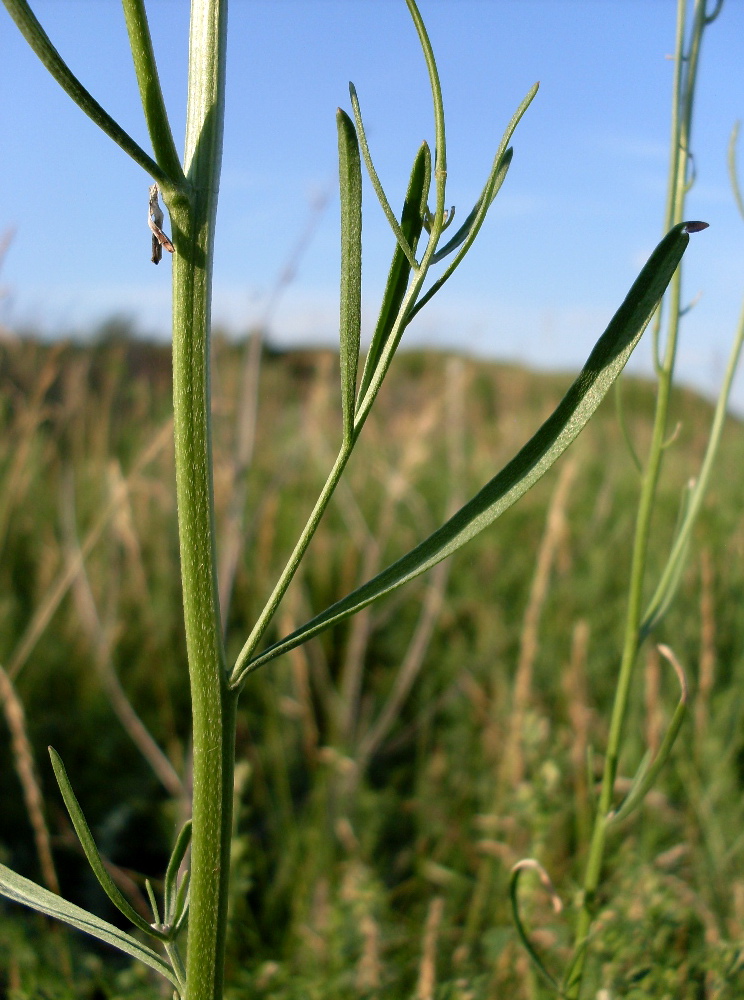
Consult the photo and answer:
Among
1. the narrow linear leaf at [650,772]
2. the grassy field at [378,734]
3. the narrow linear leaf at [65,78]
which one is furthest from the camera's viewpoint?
the grassy field at [378,734]

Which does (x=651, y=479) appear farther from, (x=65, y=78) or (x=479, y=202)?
(x=65, y=78)

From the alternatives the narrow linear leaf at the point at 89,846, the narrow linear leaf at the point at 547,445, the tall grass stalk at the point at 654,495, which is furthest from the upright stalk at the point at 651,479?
the narrow linear leaf at the point at 89,846

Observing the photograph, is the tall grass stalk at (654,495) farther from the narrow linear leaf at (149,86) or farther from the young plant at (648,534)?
the narrow linear leaf at (149,86)

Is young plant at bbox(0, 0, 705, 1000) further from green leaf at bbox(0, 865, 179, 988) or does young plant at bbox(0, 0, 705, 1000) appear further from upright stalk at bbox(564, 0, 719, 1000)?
upright stalk at bbox(564, 0, 719, 1000)

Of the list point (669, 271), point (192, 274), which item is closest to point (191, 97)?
point (192, 274)

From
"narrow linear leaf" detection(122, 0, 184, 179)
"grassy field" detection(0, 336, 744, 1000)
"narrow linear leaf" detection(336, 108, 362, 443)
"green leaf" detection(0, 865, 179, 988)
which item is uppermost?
"narrow linear leaf" detection(122, 0, 184, 179)

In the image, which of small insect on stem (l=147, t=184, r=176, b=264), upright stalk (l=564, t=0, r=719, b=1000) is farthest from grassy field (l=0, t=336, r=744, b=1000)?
small insect on stem (l=147, t=184, r=176, b=264)

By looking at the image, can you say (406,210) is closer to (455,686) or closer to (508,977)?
(508,977)
